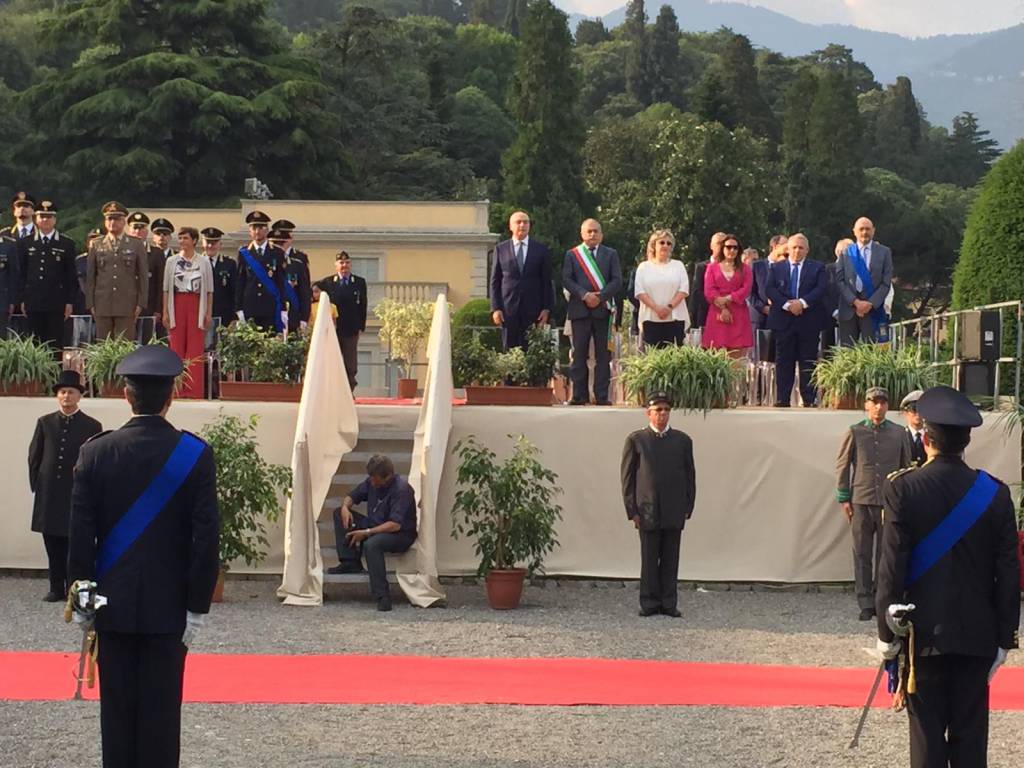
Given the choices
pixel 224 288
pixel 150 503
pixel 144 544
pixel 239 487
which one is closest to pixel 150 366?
pixel 150 503

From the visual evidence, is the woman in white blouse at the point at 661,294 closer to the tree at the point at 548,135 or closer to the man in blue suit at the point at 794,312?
the man in blue suit at the point at 794,312

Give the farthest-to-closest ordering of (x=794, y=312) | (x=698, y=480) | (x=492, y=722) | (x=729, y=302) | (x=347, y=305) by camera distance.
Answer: (x=347, y=305) → (x=729, y=302) → (x=794, y=312) → (x=698, y=480) → (x=492, y=722)

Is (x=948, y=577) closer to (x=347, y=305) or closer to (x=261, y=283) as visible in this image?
(x=261, y=283)

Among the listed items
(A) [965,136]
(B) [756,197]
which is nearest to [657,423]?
(B) [756,197]

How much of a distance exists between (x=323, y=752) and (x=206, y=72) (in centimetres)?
4944

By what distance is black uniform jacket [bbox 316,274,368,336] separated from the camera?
765 inches

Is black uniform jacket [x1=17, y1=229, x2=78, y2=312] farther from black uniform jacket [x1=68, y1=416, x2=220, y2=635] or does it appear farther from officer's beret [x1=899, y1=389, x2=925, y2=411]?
black uniform jacket [x1=68, y1=416, x2=220, y2=635]

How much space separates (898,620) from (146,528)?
296 centimetres

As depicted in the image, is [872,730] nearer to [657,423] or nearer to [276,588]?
[657,423]

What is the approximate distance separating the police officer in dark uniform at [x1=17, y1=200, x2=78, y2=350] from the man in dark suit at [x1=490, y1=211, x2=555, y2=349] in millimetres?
4057

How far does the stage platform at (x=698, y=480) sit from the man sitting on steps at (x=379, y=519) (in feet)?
4.55

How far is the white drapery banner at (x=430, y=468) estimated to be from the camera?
1503cm

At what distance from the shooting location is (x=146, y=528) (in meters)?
7.24

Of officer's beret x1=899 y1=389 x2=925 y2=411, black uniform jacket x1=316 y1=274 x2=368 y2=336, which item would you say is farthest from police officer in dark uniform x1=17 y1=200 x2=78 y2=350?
officer's beret x1=899 y1=389 x2=925 y2=411
